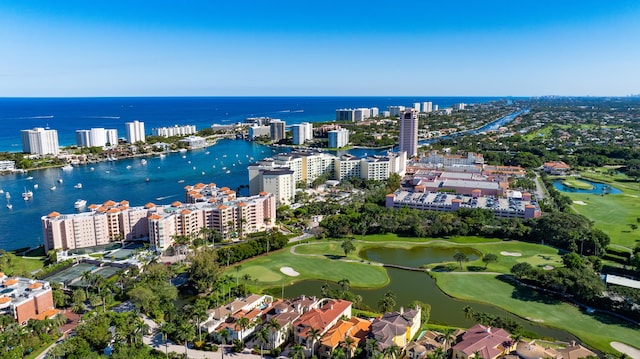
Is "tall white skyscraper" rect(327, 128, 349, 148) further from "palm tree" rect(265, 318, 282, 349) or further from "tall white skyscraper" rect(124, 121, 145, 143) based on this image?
"palm tree" rect(265, 318, 282, 349)

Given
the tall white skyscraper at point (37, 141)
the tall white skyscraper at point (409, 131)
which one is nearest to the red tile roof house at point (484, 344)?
the tall white skyscraper at point (409, 131)

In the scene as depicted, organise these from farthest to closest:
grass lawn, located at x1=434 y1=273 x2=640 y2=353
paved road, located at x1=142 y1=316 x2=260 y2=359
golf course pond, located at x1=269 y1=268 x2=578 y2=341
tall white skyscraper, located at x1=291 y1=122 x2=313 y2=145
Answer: tall white skyscraper, located at x1=291 y1=122 x2=313 y2=145
golf course pond, located at x1=269 y1=268 x2=578 y2=341
grass lawn, located at x1=434 y1=273 x2=640 y2=353
paved road, located at x1=142 y1=316 x2=260 y2=359

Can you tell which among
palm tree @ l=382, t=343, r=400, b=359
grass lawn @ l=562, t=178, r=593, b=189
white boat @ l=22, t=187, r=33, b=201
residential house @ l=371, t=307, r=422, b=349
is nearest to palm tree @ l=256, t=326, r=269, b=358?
residential house @ l=371, t=307, r=422, b=349

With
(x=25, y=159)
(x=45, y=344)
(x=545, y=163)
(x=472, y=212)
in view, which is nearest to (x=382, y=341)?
(x=45, y=344)

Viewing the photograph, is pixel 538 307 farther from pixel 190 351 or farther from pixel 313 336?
pixel 190 351

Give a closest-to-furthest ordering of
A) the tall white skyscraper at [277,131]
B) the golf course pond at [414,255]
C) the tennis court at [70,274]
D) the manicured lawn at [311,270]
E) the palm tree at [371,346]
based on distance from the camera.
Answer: the palm tree at [371,346] → the tennis court at [70,274] → the manicured lawn at [311,270] → the golf course pond at [414,255] → the tall white skyscraper at [277,131]

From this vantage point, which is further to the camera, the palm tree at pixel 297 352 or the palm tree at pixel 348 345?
the palm tree at pixel 348 345

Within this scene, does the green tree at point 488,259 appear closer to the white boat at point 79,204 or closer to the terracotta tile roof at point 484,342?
the terracotta tile roof at point 484,342
